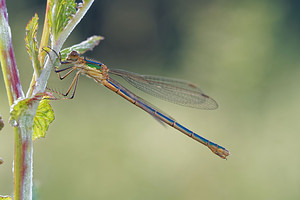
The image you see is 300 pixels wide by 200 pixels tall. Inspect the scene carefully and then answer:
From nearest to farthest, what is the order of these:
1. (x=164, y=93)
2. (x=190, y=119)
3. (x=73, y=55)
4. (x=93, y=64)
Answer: (x=73, y=55)
(x=93, y=64)
(x=164, y=93)
(x=190, y=119)

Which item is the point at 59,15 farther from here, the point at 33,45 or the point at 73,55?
the point at 73,55

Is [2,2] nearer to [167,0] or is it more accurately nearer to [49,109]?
[49,109]

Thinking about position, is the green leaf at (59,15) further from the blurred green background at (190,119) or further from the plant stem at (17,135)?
the blurred green background at (190,119)

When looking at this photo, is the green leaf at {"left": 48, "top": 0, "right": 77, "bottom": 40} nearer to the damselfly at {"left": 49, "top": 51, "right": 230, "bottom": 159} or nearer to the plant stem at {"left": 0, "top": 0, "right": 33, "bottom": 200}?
the plant stem at {"left": 0, "top": 0, "right": 33, "bottom": 200}

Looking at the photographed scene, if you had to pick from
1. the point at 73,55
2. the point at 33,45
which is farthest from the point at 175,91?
the point at 33,45

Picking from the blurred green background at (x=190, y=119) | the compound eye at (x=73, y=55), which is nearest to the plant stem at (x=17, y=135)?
the compound eye at (x=73, y=55)

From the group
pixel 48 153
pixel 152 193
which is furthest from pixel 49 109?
pixel 48 153
